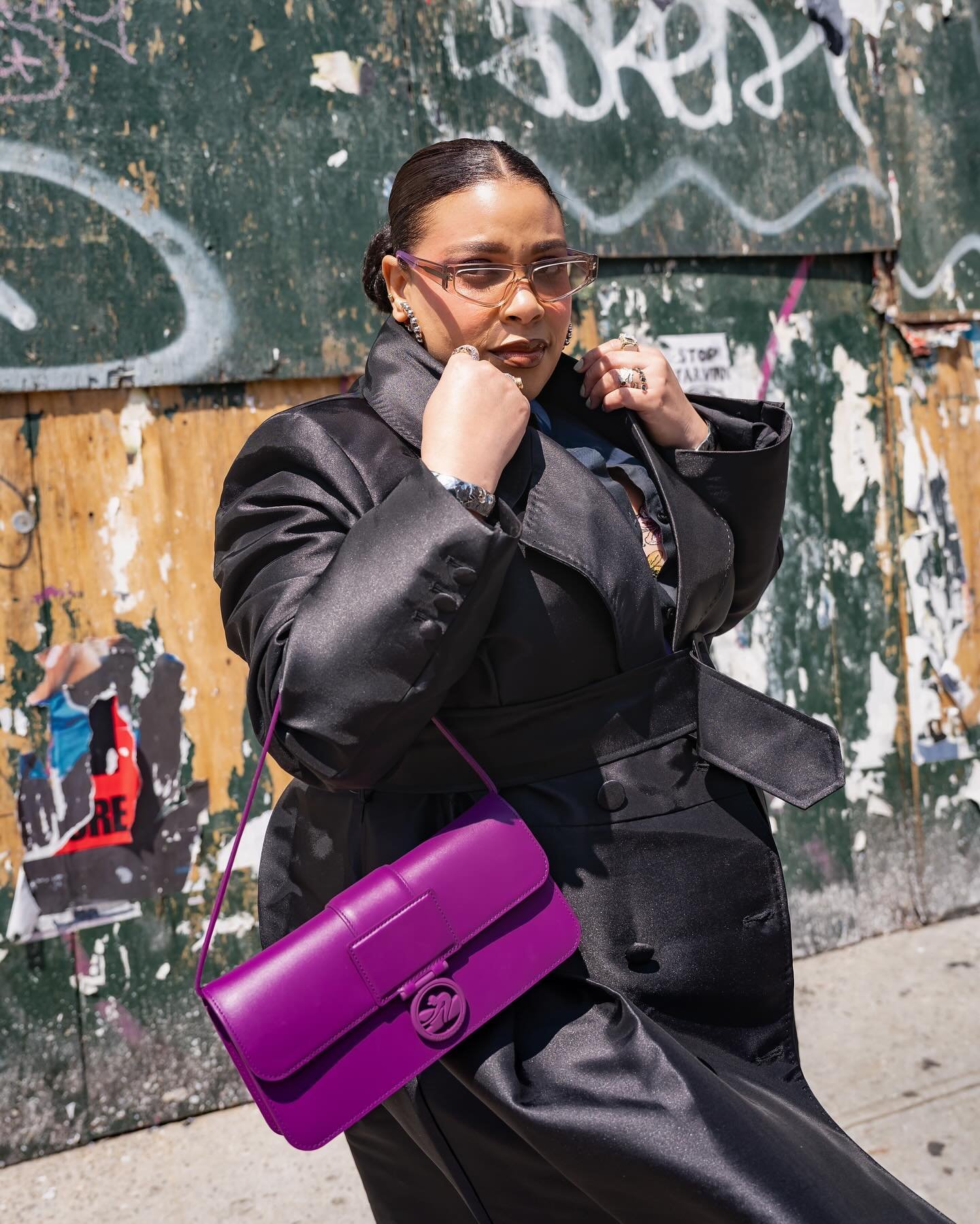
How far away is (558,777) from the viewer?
5.10ft

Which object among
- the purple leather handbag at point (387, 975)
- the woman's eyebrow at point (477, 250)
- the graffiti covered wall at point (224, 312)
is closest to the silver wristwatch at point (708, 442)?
the woman's eyebrow at point (477, 250)

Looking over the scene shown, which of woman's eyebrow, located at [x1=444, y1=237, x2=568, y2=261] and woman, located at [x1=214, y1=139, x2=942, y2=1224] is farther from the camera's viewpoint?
woman's eyebrow, located at [x1=444, y1=237, x2=568, y2=261]

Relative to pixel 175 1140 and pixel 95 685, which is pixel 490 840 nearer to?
pixel 95 685

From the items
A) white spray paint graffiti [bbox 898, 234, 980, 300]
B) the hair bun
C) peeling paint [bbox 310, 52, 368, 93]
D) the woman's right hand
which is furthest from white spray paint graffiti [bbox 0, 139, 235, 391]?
white spray paint graffiti [bbox 898, 234, 980, 300]

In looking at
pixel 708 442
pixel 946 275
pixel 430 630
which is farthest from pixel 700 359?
pixel 430 630

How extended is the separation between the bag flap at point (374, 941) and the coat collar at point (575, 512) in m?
0.30

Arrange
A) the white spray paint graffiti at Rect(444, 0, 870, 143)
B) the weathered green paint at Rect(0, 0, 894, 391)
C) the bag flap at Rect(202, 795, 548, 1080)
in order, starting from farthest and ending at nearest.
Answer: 1. the white spray paint graffiti at Rect(444, 0, 870, 143)
2. the weathered green paint at Rect(0, 0, 894, 391)
3. the bag flap at Rect(202, 795, 548, 1080)

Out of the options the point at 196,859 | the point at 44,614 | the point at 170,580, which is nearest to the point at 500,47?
the point at 170,580

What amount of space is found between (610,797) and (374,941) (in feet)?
1.13

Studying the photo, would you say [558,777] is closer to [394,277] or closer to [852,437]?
[394,277]

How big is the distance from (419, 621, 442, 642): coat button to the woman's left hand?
0.55 meters

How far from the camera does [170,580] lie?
298 cm

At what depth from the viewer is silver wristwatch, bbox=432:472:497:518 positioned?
4.61 ft

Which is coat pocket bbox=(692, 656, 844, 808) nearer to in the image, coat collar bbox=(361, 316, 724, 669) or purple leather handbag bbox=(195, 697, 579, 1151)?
coat collar bbox=(361, 316, 724, 669)
